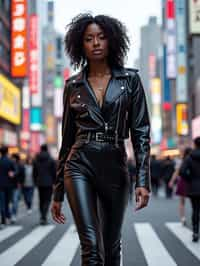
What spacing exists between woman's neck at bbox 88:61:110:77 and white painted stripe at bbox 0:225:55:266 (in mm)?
4492

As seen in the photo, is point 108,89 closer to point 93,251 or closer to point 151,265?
point 93,251

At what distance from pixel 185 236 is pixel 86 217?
7910mm

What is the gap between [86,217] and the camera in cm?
386

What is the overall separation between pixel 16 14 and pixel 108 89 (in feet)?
138

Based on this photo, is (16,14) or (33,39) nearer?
(16,14)

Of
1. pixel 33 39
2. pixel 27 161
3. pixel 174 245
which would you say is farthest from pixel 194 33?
pixel 33 39

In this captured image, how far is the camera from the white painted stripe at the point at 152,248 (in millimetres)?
8340

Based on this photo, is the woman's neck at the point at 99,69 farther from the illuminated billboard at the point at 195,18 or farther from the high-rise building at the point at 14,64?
the high-rise building at the point at 14,64

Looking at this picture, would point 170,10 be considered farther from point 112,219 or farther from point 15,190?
point 112,219

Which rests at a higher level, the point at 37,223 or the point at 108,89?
the point at 108,89

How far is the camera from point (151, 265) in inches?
314

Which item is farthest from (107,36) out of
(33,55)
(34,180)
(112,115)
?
(33,55)

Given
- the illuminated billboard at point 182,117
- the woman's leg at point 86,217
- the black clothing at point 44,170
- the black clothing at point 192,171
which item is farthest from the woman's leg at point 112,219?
the illuminated billboard at point 182,117

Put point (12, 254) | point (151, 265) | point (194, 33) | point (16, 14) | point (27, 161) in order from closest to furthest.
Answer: point (151, 265) → point (12, 254) → point (194, 33) → point (27, 161) → point (16, 14)
